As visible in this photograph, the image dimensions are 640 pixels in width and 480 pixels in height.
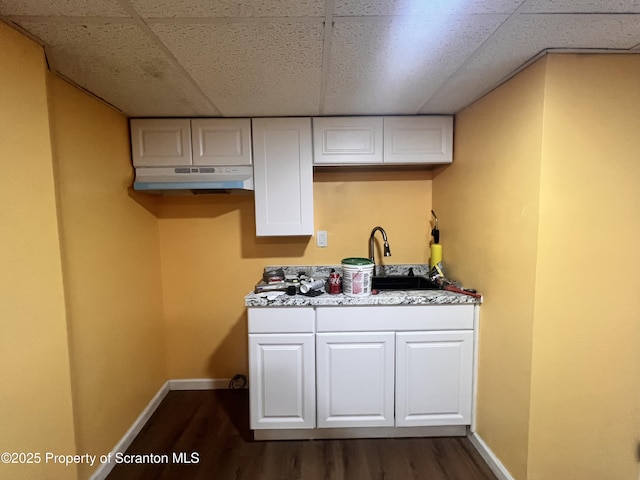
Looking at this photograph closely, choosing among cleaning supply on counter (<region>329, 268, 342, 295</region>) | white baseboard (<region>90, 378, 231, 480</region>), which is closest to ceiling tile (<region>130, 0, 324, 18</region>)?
cleaning supply on counter (<region>329, 268, 342, 295</region>)

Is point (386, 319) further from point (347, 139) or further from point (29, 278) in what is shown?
point (29, 278)

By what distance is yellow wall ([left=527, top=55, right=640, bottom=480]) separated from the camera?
1.27m

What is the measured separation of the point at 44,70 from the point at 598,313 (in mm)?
2520

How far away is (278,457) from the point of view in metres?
1.75

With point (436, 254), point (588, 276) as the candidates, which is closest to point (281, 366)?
point (436, 254)

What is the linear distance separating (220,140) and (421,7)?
1453 mm

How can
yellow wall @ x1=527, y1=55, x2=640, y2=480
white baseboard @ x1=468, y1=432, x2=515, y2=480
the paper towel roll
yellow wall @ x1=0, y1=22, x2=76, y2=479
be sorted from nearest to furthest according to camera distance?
yellow wall @ x1=0, y1=22, x2=76, y2=479
yellow wall @ x1=527, y1=55, x2=640, y2=480
white baseboard @ x1=468, y1=432, x2=515, y2=480
the paper towel roll

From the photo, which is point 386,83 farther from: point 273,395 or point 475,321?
point 273,395

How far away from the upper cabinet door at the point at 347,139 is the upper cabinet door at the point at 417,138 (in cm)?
8

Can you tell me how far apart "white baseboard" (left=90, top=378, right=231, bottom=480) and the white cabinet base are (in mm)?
746

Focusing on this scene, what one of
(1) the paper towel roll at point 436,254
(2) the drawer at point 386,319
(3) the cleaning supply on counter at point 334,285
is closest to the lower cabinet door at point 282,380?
(2) the drawer at point 386,319

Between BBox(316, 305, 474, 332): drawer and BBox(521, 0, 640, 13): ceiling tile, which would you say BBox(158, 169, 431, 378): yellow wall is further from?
BBox(521, 0, 640, 13): ceiling tile

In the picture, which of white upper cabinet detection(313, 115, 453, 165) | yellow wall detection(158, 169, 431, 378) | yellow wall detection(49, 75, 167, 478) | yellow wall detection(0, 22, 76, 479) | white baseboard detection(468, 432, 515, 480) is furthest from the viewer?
yellow wall detection(158, 169, 431, 378)

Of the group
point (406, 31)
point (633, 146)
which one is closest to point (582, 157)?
point (633, 146)
